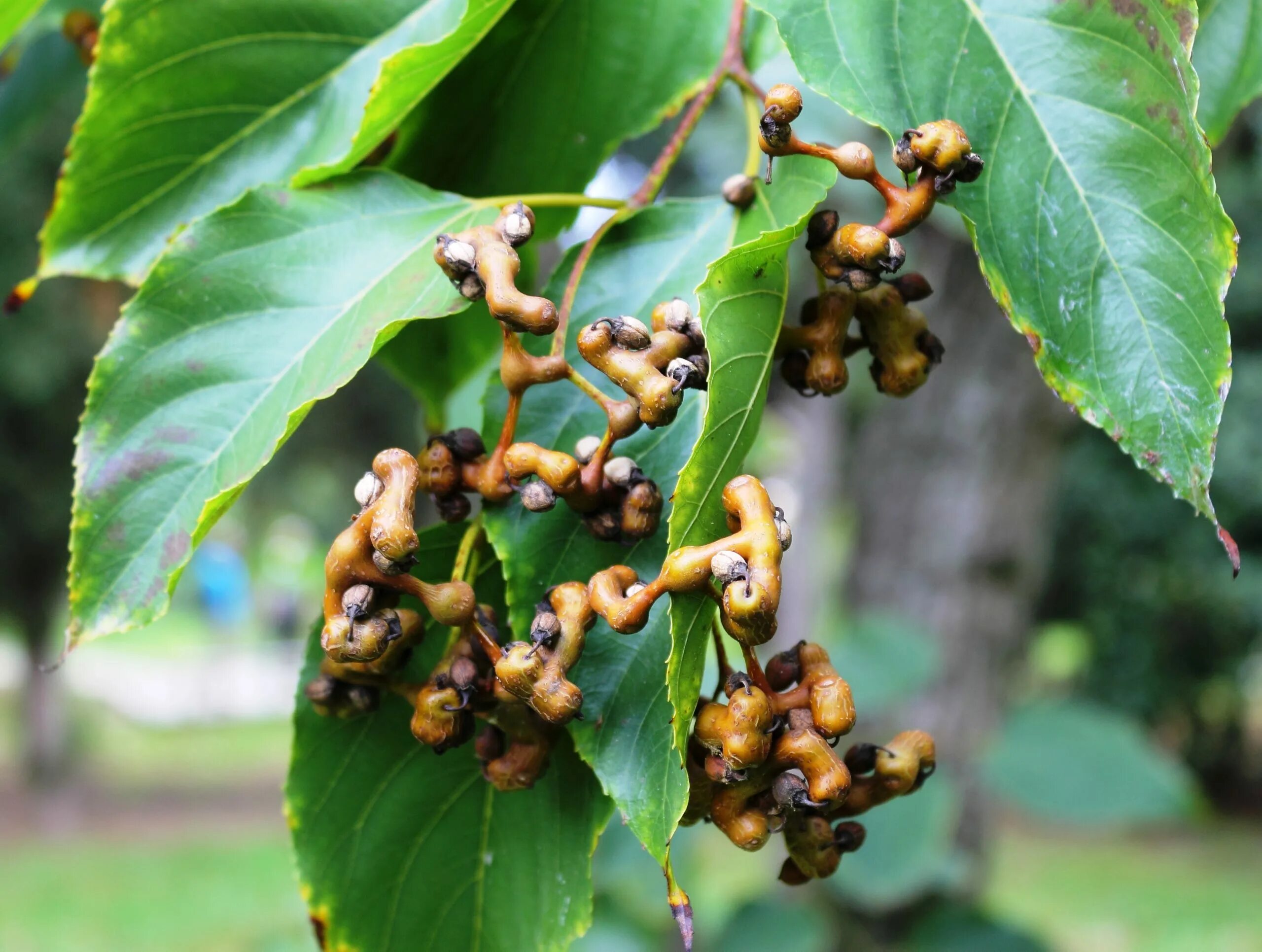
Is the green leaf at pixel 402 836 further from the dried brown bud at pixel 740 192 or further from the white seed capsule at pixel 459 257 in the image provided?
the dried brown bud at pixel 740 192

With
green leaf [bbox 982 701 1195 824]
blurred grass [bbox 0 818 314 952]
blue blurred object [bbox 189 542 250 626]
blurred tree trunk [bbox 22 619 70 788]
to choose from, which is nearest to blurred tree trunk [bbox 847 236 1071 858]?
green leaf [bbox 982 701 1195 824]

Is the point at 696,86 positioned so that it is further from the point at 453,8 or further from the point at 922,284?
the point at 922,284

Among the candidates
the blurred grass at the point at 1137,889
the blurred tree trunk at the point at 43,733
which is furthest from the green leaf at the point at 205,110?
the blurred tree trunk at the point at 43,733

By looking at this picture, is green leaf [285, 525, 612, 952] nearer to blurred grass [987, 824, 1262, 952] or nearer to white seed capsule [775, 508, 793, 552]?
white seed capsule [775, 508, 793, 552]

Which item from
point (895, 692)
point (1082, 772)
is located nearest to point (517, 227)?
point (895, 692)

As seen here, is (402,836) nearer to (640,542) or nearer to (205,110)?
(640,542)
